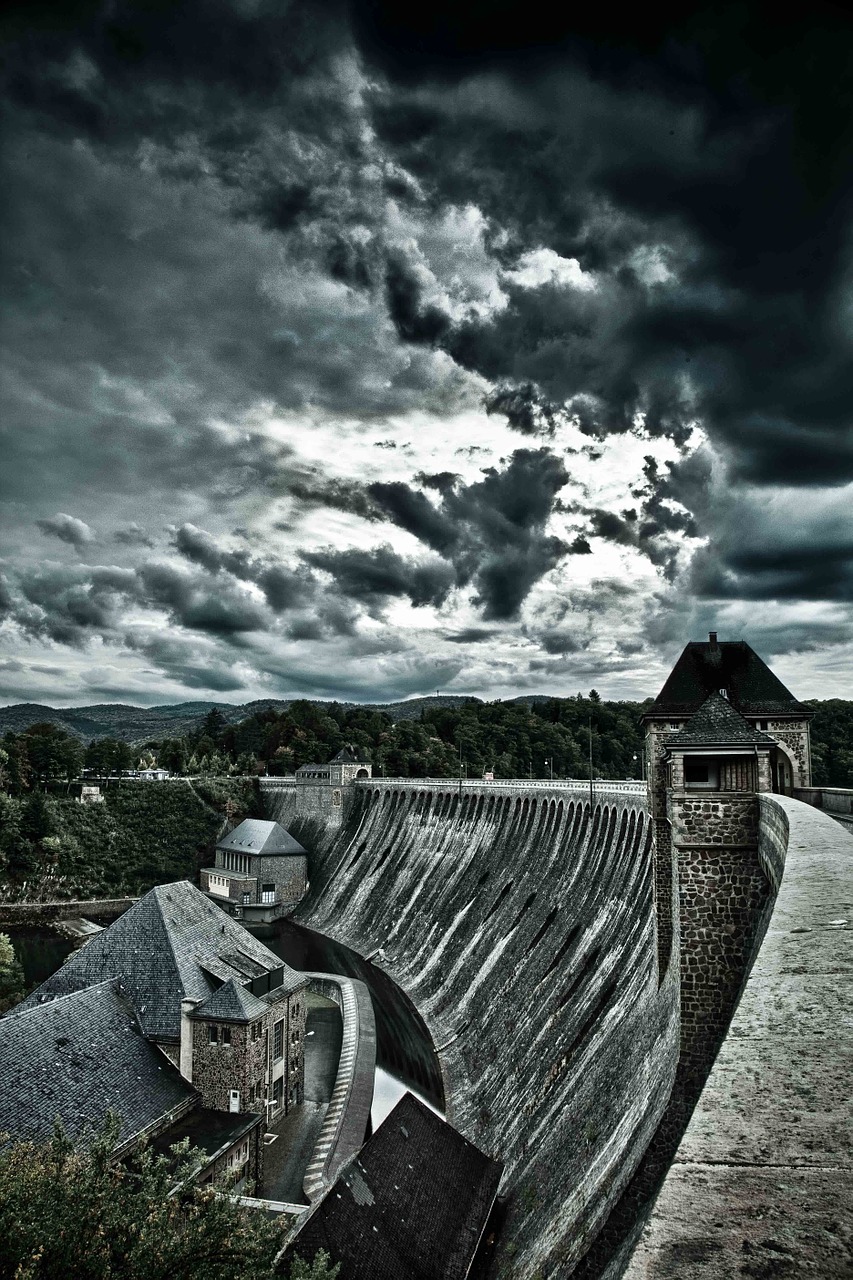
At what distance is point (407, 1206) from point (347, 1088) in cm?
1180

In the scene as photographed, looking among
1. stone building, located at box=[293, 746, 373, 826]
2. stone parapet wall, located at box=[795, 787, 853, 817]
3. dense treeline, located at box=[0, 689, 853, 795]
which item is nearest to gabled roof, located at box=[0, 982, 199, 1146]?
stone parapet wall, located at box=[795, 787, 853, 817]

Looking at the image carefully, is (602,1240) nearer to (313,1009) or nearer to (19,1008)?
(19,1008)

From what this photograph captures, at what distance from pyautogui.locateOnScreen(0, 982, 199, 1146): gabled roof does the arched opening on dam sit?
12.1 meters

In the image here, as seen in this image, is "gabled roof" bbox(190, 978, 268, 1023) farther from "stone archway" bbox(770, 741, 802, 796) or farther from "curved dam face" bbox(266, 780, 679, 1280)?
"stone archway" bbox(770, 741, 802, 796)

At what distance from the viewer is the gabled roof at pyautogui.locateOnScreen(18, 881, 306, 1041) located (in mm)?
23984

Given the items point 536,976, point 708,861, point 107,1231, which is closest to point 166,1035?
point 536,976

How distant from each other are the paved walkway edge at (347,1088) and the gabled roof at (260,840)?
28.8 meters

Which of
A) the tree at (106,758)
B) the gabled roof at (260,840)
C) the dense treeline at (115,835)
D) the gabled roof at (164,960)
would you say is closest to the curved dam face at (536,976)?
the gabled roof at (164,960)

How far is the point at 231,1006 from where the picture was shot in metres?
23.5

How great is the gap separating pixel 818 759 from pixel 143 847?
6285cm

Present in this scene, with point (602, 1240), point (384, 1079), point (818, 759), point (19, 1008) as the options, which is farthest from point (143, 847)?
point (602, 1240)

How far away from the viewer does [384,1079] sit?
32.0m

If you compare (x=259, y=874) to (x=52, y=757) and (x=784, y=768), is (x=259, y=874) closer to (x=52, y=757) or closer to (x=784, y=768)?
(x=52, y=757)

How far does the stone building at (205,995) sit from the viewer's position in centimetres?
2291
